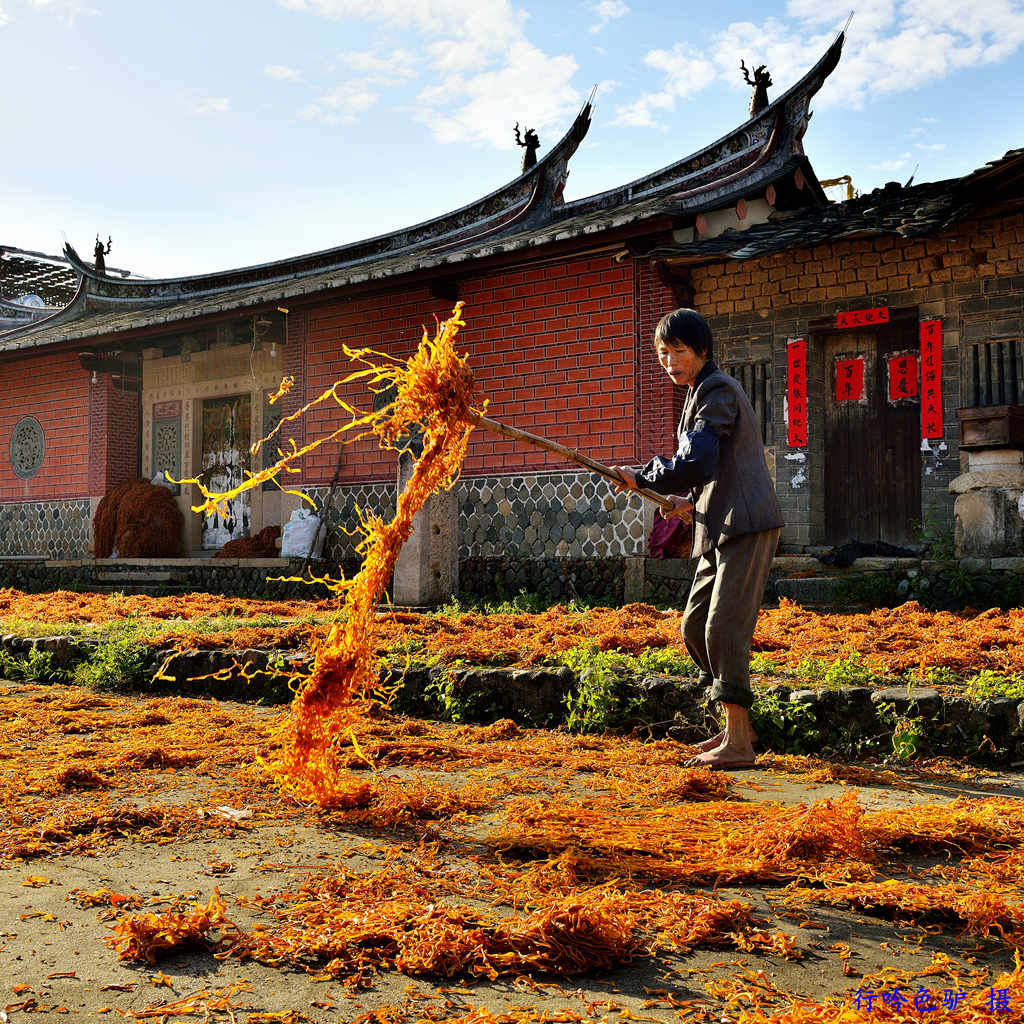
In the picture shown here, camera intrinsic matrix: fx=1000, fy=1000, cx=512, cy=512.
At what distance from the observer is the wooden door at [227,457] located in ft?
55.1

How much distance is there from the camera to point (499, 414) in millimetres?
12992

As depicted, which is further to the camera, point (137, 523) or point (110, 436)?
point (110, 436)

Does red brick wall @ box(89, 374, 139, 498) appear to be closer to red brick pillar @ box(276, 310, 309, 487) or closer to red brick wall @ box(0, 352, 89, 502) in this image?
red brick wall @ box(0, 352, 89, 502)

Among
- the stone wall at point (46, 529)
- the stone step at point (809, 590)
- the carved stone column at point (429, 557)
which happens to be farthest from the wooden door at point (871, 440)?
the stone wall at point (46, 529)

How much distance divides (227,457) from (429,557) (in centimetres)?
814

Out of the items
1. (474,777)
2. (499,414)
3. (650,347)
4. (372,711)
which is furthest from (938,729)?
(499,414)

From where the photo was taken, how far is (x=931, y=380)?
34.7 ft

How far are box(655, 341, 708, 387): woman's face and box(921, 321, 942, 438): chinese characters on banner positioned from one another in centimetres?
698

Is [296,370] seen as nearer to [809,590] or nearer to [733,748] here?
[809,590]

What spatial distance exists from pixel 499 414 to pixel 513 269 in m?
1.85

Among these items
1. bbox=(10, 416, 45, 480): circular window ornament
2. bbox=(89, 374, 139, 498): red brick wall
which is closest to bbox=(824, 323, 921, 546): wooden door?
bbox=(89, 374, 139, 498): red brick wall

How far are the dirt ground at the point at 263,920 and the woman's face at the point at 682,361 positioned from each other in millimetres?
1774

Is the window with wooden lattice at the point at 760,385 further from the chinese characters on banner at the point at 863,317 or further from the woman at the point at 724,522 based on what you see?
the woman at the point at 724,522

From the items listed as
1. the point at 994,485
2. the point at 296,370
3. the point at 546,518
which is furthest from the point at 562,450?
the point at 296,370
